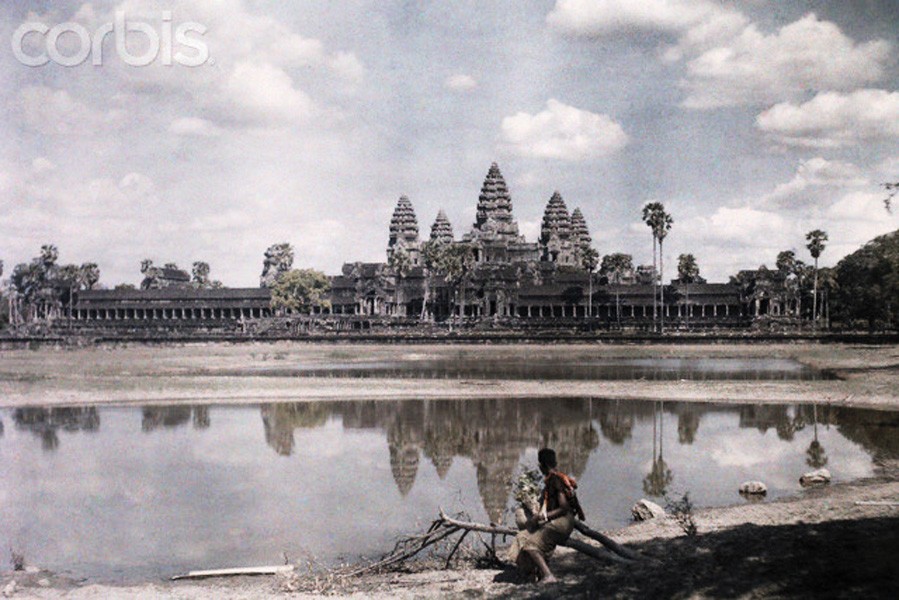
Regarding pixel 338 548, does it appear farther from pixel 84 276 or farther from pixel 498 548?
pixel 84 276

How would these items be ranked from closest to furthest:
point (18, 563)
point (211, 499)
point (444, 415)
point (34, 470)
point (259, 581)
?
point (259, 581)
point (18, 563)
point (211, 499)
point (34, 470)
point (444, 415)

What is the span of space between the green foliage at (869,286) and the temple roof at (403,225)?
82.4 meters

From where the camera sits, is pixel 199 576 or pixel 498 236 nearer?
pixel 199 576

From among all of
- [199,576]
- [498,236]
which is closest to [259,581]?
[199,576]

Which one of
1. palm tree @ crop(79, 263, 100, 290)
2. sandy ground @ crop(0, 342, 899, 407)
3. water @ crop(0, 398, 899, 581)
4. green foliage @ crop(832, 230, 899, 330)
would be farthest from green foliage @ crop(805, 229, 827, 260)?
palm tree @ crop(79, 263, 100, 290)

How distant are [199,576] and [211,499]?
5.34 m

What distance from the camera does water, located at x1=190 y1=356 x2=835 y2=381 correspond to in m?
45.5

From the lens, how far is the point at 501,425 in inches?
1053

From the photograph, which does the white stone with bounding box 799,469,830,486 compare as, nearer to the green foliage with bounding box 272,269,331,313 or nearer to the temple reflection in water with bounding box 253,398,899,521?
the temple reflection in water with bounding box 253,398,899,521

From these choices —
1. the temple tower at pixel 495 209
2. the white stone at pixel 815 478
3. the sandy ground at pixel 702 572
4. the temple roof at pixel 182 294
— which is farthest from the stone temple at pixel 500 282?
the sandy ground at pixel 702 572

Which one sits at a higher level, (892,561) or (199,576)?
(892,561)

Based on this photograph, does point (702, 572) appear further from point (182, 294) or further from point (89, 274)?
point (89, 274)

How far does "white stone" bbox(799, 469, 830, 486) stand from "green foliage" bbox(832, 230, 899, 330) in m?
44.5

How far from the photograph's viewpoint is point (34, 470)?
20578mm
